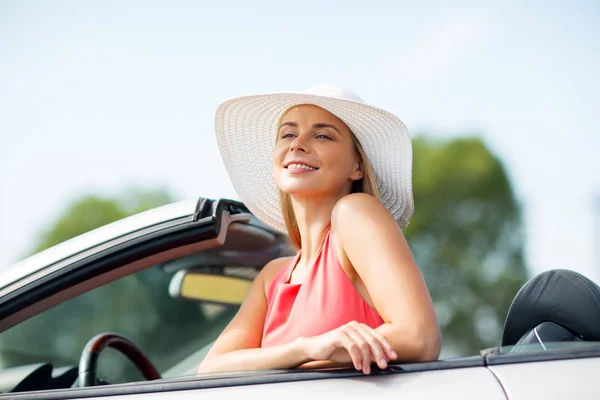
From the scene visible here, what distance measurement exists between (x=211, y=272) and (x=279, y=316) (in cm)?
94

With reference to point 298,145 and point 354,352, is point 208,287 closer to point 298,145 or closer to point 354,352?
point 298,145

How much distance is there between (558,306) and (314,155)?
80 cm

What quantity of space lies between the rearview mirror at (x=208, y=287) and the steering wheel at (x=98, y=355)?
0.27m

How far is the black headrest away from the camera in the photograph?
72.2 inches

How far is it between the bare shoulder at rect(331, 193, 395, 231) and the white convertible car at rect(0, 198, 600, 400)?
0.37 meters

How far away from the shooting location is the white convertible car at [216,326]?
60.2 inches

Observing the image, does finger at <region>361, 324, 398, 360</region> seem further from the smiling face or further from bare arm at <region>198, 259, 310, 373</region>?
the smiling face

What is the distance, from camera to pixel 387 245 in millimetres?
1850

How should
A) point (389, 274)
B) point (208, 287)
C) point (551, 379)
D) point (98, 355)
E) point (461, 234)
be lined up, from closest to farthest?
point (551, 379), point (389, 274), point (98, 355), point (208, 287), point (461, 234)

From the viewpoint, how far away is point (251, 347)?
219cm

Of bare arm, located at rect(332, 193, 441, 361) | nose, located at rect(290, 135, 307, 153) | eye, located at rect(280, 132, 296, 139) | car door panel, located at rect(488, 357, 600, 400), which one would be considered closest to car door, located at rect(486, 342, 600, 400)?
car door panel, located at rect(488, 357, 600, 400)

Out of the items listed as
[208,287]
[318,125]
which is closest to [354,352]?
[318,125]

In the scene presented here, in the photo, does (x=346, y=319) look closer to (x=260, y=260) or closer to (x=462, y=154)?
(x=260, y=260)

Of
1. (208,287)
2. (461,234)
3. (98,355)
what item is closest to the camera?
(98,355)
